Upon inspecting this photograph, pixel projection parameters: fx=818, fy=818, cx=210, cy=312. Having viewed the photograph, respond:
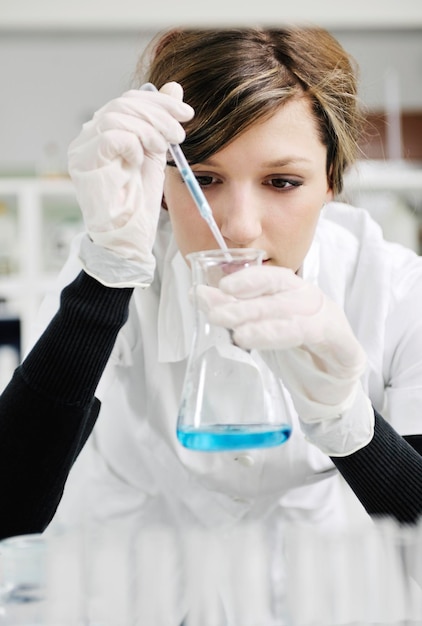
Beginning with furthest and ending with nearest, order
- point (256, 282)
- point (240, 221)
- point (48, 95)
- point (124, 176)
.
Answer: point (48, 95) < point (240, 221) < point (124, 176) < point (256, 282)

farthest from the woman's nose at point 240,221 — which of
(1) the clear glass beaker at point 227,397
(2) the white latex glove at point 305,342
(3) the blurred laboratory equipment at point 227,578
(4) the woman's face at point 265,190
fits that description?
(3) the blurred laboratory equipment at point 227,578

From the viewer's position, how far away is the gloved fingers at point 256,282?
0.99 metres

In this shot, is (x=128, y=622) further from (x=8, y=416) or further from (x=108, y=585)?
(x=8, y=416)

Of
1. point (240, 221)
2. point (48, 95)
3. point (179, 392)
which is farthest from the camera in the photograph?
point (48, 95)

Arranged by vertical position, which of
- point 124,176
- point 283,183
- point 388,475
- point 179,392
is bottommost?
point 179,392

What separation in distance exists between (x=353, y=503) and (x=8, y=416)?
1.88 metres

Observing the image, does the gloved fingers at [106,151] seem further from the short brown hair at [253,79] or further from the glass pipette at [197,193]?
the short brown hair at [253,79]

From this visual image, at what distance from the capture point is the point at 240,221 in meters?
1.36

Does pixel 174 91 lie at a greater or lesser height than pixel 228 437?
greater

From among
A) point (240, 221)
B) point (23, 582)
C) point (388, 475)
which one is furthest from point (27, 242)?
point (23, 582)

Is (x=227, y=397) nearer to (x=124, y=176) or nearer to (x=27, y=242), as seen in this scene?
(x=124, y=176)

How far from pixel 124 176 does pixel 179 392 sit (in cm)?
68

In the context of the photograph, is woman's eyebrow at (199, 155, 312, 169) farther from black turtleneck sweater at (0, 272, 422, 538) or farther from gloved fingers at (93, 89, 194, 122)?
black turtleneck sweater at (0, 272, 422, 538)

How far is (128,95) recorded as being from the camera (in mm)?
1278
